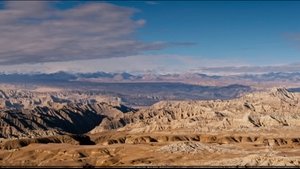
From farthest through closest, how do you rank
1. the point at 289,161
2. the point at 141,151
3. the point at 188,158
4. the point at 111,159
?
the point at 141,151 → the point at 111,159 → the point at 188,158 → the point at 289,161

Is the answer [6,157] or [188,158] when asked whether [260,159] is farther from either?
[6,157]

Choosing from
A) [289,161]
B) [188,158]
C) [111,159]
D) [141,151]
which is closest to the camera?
[289,161]

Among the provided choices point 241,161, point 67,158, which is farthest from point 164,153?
point 241,161

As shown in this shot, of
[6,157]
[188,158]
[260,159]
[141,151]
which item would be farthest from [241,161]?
[6,157]

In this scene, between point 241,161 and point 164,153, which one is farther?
point 164,153

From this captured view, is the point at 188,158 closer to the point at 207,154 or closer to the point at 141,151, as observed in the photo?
the point at 207,154

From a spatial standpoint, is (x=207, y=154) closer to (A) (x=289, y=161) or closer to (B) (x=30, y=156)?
(A) (x=289, y=161)

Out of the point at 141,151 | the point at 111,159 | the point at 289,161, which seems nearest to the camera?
the point at 289,161
